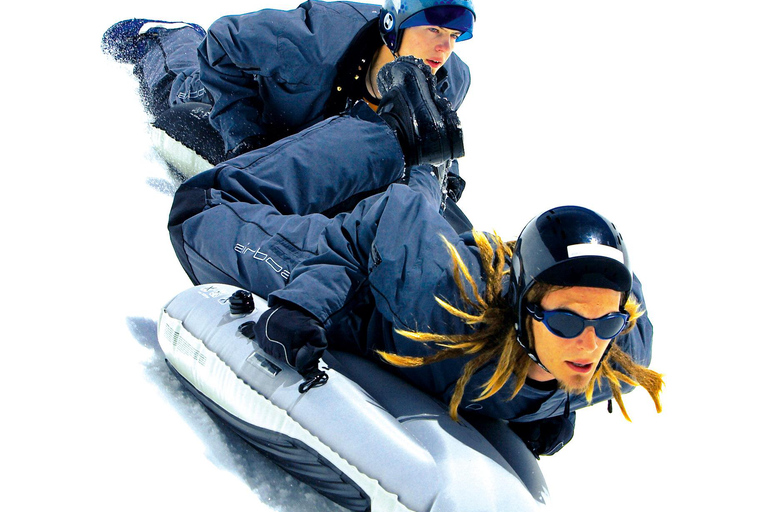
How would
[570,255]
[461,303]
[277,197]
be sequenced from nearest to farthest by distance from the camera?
[570,255]
[461,303]
[277,197]

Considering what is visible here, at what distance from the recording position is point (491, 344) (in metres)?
2.07

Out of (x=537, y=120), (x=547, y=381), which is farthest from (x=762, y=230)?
(x=547, y=381)

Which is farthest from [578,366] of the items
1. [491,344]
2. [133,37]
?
[133,37]

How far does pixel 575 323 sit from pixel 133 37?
4.05m

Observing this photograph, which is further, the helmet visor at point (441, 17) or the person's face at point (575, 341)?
the helmet visor at point (441, 17)

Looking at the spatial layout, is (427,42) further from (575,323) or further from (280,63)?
(575,323)

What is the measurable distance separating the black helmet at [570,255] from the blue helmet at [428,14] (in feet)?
5.46

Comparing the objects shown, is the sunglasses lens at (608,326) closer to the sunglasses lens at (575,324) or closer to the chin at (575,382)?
the sunglasses lens at (575,324)

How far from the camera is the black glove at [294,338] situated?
2076mm

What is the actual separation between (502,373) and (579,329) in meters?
0.26

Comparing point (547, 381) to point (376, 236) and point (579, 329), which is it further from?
point (376, 236)

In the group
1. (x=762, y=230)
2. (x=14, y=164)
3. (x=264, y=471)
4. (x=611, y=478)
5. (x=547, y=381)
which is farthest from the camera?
(x=762, y=230)

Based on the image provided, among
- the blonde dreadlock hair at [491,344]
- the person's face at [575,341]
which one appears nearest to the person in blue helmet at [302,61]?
the blonde dreadlock hair at [491,344]

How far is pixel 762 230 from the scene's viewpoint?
462 centimetres
